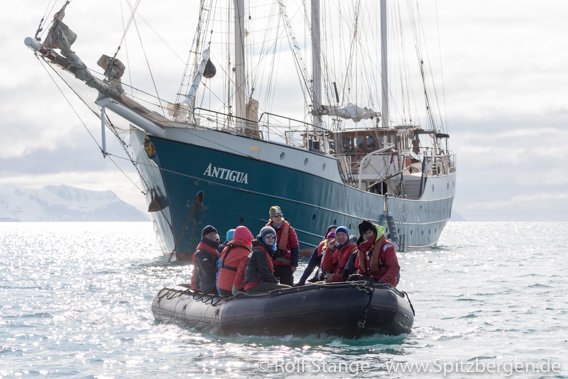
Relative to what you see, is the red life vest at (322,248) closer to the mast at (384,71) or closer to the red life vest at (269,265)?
the red life vest at (269,265)

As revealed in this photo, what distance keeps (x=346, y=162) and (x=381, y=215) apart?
2968 millimetres

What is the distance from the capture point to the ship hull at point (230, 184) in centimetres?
2980

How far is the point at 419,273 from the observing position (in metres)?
30.6

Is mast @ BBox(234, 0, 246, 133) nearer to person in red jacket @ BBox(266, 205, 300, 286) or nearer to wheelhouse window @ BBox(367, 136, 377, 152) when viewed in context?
wheelhouse window @ BBox(367, 136, 377, 152)

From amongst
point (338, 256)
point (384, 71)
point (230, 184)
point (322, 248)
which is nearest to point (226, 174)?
point (230, 184)

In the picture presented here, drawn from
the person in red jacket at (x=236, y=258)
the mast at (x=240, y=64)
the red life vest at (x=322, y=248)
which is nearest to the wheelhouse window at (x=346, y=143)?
the mast at (x=240, y=64)

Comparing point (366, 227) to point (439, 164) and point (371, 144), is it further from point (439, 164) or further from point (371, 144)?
point (439, 164)

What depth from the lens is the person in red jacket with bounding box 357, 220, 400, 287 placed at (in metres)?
14.1

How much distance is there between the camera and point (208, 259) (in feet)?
53.1

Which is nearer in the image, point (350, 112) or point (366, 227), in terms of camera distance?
point (366, 227)

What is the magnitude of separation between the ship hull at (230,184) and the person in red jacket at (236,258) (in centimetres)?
1479

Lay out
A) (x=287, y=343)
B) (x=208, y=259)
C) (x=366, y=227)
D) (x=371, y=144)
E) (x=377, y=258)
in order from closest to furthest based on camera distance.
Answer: (x=366, y=227) → (x=287, y=343) → (x=377, y=258) → (x=208, y=259) → (x=371, y=144)

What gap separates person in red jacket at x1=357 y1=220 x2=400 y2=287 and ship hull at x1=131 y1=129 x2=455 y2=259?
1583 centimetres

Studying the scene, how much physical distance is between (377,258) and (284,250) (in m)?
2.33
